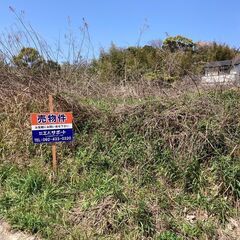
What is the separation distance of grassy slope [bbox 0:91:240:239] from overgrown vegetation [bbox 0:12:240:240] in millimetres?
12

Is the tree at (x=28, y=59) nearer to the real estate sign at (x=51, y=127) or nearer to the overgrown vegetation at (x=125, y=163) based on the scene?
the overgrown vegetation at (x=125, y=163)

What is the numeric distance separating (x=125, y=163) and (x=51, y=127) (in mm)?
1099

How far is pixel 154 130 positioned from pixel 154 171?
63 cm

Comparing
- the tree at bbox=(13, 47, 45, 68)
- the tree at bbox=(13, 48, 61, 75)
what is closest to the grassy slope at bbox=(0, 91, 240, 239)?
the tree at bbox=(13, 48, 61, 75)

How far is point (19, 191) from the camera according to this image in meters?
4.42

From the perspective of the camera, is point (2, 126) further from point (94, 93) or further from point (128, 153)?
point (128, 153)

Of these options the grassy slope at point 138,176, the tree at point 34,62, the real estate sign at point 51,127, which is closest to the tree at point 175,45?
the tree at point 34,62

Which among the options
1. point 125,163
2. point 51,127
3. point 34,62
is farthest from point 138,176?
point 34,62

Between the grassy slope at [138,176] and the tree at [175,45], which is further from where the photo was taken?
the tree at [175,45]

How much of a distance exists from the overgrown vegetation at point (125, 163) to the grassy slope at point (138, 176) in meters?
0.01

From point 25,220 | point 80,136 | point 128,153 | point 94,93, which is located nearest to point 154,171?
point 128,153

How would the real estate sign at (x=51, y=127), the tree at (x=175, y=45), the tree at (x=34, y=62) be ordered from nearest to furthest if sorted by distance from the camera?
1. the real estate sign at (x=51, y=127)
2. the tree at (x=34, y=62)
3. the tree at (x=175, y=45)

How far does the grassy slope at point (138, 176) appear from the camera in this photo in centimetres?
381

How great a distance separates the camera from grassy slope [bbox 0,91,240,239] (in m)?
3.81
